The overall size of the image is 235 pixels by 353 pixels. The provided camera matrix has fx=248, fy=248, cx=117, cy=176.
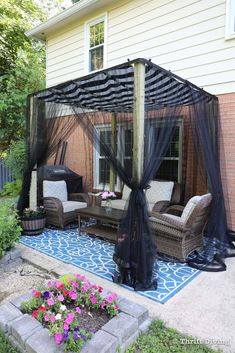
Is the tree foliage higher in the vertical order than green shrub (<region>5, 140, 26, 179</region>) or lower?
higher

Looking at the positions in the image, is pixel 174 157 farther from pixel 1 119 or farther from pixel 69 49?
pixel 1 119

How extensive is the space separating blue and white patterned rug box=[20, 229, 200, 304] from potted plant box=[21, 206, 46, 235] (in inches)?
4.5

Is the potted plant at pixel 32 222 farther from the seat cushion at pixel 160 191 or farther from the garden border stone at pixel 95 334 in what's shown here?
the garden border stone at pixel 95 334

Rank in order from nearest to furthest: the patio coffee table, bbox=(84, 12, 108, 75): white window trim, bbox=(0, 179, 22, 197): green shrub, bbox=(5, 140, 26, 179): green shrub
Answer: the patio coffee table
bbox=(84, 12, 108, 75): white window trim
bbox=(5, 140, 26, 179): green shrub
bbox=(0, 179, 22, 197): green shrub

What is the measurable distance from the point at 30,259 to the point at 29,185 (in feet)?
5.72

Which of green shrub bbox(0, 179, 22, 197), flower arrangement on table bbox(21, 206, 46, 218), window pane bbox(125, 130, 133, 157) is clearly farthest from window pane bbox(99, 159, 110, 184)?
green shrub bbox(0, 179, 22, 197)

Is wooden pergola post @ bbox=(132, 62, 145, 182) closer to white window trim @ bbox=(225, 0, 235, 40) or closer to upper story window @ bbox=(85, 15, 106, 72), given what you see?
white window trim @ bbox=(225, 0, 235, 40)

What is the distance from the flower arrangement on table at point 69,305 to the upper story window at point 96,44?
5.79m

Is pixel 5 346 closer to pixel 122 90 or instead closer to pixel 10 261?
pixel 10 261

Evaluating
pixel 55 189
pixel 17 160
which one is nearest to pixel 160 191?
pixel 55 189

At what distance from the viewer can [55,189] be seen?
18.3 feet

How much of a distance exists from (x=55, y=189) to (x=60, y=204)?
614mm

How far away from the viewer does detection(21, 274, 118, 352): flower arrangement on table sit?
1.90 m

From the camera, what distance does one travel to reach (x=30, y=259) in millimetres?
3752
